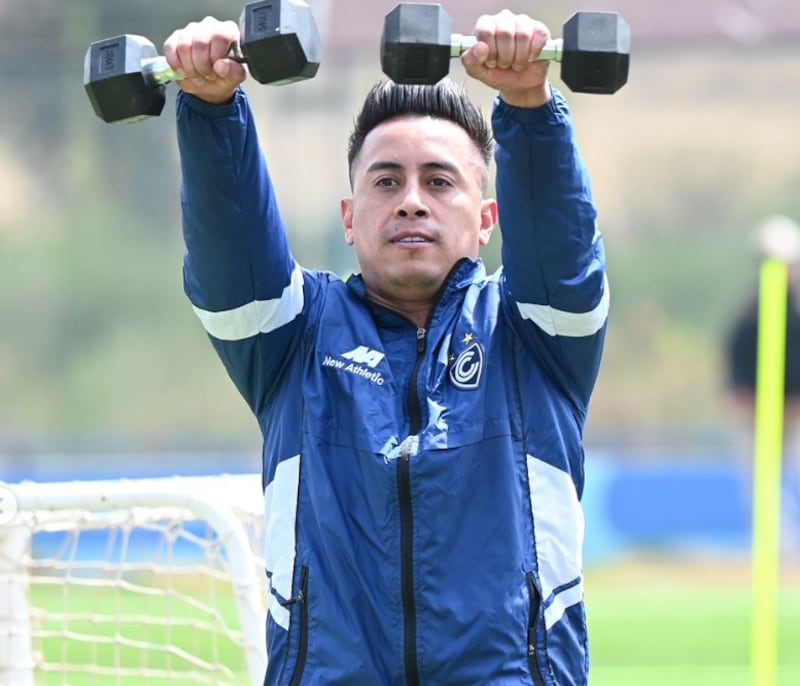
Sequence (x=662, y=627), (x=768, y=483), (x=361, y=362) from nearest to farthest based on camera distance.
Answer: (x=361, y=362)
(x=768, y=483)
(x=662, y=627)

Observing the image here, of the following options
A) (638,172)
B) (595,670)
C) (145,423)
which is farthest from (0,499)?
(638,172)

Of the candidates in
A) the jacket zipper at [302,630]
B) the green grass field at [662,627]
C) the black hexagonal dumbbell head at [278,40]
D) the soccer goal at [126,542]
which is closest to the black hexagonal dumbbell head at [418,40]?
the black hexagonal dumbbell head at [278,40]

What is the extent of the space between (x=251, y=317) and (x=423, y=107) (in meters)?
0.57

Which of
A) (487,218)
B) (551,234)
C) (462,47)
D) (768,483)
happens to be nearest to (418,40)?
(462,47)

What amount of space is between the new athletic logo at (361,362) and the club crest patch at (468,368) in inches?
5.3

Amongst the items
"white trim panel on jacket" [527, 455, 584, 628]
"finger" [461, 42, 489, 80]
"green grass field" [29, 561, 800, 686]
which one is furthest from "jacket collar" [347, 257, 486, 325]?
"green grass field" [29, 561, 800, 686]

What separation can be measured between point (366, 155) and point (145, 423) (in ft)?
55.9

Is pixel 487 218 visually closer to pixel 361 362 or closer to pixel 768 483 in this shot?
pixel 361 362

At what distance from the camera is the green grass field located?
7414 mm

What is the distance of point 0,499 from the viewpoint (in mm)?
3770

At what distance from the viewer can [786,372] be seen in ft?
33.3

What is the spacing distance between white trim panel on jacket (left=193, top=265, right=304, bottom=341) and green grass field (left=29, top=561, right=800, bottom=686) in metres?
2.35

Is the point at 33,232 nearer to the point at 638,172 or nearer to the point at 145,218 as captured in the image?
the point at 145,218

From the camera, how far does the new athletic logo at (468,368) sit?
2857 mm
